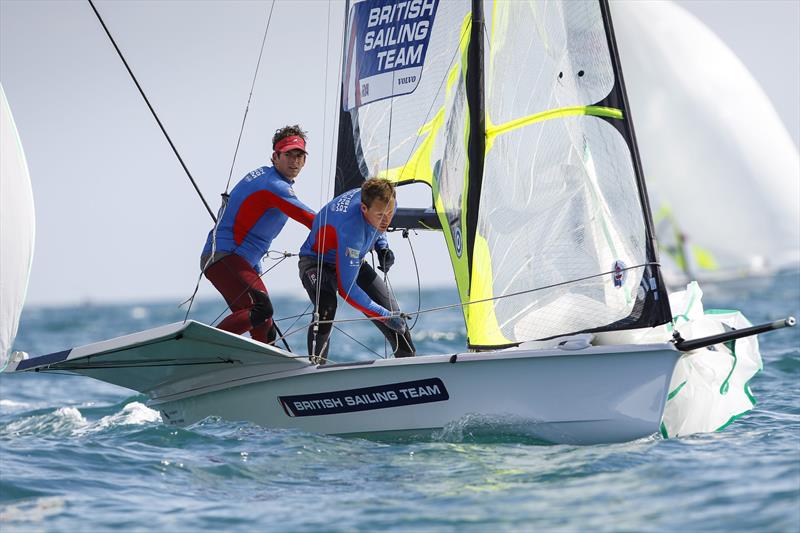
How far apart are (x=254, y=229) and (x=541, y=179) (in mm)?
1659

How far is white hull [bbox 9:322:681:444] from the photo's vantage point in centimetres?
466

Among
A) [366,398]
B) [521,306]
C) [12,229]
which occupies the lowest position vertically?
[366,398]

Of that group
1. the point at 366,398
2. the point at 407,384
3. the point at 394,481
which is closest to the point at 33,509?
the point at 394,481

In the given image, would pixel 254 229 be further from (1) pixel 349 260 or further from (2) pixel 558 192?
(2) pixel 558 192

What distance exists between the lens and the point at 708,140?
4895 millimetres

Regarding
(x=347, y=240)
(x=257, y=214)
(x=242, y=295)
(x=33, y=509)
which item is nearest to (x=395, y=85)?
(x=257, y=214)

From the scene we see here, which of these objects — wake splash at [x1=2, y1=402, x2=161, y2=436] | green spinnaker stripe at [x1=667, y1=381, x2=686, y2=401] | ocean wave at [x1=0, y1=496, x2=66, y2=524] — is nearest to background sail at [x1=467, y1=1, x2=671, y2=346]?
green spinnaker stripe at [x1=667, y1=381, x2=686, y2=401]

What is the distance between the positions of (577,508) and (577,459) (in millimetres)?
755

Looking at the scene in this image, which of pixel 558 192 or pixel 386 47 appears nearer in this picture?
pixel 558 192

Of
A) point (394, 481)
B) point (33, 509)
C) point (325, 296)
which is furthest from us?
point (325, 296)

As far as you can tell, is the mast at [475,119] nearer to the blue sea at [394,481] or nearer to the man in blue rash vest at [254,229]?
the man in blue rash vest at [254,229]

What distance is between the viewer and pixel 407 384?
5035mm

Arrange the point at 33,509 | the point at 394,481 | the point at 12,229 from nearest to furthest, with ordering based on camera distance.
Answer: the point at 33,509, the point at 394,481, the point at 12,229

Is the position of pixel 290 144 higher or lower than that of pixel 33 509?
higher
